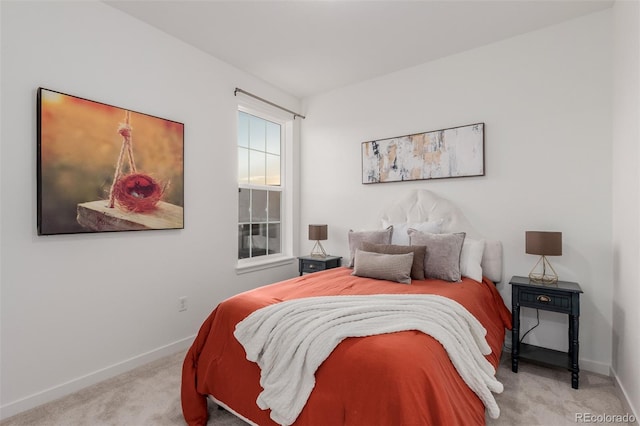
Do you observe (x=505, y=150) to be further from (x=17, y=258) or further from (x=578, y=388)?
(x=17, y=258)

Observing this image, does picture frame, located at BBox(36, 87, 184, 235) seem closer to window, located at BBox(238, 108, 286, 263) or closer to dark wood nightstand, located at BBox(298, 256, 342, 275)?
window, located at BBox(238, 108, 286, 263)

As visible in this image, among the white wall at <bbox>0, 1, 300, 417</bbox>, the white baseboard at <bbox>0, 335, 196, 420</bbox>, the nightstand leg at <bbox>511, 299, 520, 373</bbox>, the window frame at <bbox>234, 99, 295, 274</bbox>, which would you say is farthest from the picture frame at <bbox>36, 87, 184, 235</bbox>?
the nightstand leg at <bbox>511, 299, 520, 373</bbox>

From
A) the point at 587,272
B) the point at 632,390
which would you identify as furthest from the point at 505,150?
the point at 632,390

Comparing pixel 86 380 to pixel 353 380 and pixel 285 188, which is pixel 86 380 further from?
pixel 285 188

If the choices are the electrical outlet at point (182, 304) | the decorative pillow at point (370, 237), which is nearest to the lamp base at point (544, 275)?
the decorative pillow at point (370, 237)

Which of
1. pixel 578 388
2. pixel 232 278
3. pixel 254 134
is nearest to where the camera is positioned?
pixel 578 388

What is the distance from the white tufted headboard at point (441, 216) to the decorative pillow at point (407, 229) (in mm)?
88

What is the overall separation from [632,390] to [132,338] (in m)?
3.46

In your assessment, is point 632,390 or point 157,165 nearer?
point 632,390

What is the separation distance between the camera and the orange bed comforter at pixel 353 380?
124cm

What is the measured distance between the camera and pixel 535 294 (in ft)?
7.89

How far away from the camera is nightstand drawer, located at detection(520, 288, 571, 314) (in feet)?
7.54

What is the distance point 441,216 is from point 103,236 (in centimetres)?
291

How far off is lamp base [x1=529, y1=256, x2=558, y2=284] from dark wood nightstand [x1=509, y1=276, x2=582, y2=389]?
6cm
